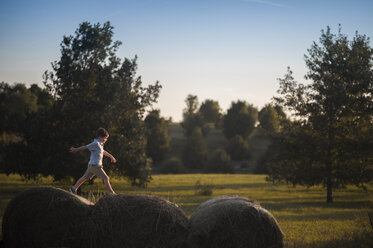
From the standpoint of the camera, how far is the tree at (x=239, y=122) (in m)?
97.9

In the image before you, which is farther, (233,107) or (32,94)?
(233,107)

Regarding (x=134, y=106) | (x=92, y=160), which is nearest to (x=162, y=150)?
(x=134, y=106)

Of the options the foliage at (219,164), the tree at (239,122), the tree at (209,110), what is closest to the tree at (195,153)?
the foliage at (219,164)

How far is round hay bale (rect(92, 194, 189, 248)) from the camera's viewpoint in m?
6.66

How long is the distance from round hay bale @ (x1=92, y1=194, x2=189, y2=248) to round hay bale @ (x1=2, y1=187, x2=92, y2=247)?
395 mm

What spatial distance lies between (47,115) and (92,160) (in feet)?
47.9

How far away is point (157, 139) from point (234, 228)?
68.7 metres

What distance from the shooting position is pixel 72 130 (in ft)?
71.9

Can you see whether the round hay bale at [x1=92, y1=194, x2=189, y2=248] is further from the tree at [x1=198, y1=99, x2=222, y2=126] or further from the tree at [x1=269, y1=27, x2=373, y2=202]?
the tree at [x1=198, y1=99, x2=222, y2=126]

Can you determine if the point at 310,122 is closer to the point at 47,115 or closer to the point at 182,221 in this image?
the point at 47,115

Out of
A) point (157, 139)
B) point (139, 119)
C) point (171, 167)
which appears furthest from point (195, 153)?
point (139, 119)

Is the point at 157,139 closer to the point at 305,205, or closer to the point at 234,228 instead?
the point at 305,205

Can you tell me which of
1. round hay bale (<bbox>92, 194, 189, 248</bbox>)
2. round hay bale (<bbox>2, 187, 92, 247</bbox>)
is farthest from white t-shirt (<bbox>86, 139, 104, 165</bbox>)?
round hay bale (<bbox>92, 194, 189, 248</bbox>)

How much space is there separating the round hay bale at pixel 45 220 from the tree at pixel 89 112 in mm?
14372
